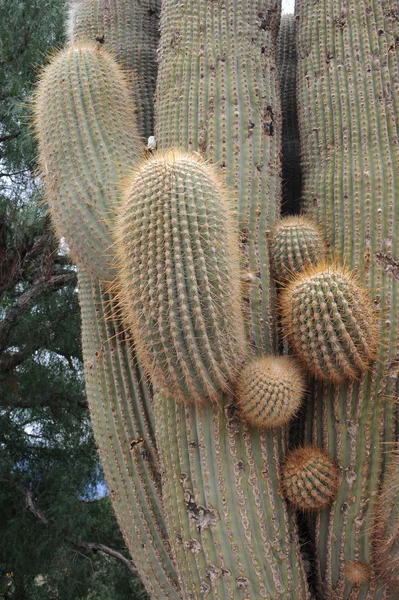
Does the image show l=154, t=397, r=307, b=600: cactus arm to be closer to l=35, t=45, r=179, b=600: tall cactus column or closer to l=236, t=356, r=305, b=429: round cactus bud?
l=236, t=356, r=305, b=429: round cactus bud

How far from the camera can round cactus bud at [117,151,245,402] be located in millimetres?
1863

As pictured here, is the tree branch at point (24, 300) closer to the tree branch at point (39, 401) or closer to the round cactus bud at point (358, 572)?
the tree branch at point (39, 401)

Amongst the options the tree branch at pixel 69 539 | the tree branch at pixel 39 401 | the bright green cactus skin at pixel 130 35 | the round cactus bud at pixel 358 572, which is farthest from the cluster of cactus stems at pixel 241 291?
the tree branch at pixel 39 401

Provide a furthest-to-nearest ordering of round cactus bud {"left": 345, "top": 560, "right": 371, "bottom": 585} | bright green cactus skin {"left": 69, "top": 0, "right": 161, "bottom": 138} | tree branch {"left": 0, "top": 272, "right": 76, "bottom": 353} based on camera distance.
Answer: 1. tree branch {"left": 0, "top": 272, "right": 76, "bottom": 353}
2. bright green cactus skin {"left": 69, "top": 0, "right": 161, "bottom": 138}
3. round cactus bud {"left": 345, "top": 560, "right": 371, "bottom": 585}

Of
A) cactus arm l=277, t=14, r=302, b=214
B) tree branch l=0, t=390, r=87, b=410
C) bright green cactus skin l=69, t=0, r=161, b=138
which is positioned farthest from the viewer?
tree branch l=0, t=390, r=87, b=410

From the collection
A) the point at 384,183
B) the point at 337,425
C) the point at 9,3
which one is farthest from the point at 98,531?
the point at 9,3

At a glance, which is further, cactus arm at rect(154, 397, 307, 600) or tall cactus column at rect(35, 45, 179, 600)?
tall cactus column at rect(35, 45, 179, 600)

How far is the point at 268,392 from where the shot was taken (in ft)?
6.51

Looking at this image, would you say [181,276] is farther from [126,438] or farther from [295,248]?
[126,438]

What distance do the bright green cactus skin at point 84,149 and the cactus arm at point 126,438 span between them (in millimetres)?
279

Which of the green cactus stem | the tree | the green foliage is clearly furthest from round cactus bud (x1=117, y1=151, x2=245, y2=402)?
the green foliage

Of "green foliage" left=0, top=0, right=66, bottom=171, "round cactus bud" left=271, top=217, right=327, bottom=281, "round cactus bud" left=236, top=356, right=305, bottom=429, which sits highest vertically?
"green foliage" left=0, top=0, right=66, bottom=171

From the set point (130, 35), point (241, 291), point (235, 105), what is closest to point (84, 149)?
point (235, 105)

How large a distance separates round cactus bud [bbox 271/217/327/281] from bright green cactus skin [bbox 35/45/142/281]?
25.5 inches
